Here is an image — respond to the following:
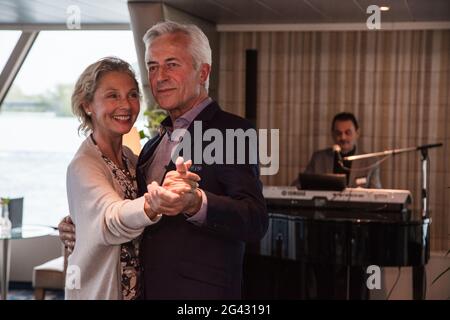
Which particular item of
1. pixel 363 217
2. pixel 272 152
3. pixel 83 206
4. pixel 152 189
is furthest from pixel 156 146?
pixel 272 152

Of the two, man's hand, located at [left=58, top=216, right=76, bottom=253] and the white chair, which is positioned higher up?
man's hand, located at [left=58, top=216, right=76, bottom=253]

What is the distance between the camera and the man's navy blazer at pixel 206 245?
1.87 meters

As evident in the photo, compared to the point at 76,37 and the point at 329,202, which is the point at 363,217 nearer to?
the point at 329,202

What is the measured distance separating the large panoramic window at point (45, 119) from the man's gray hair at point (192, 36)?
14.2 feet

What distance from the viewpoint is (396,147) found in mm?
6039

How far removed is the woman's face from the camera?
6.63 ft

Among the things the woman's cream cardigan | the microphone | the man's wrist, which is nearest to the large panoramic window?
the microphone

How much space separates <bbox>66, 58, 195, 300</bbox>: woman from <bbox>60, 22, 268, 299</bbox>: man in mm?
56

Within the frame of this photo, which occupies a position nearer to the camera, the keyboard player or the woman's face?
the woman's face

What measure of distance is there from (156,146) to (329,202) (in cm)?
265

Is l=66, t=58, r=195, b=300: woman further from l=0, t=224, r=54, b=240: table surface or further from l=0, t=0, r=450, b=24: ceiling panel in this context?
l=0, t=224, r=54, b=240: table surface

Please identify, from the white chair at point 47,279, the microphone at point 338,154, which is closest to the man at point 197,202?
the microphone at point 338,154

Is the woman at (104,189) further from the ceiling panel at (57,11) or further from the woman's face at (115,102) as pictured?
the ceiling panel at (57,11)

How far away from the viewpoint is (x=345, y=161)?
5176 mm
